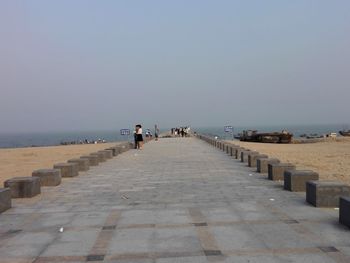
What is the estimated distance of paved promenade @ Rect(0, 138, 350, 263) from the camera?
5.70 metres

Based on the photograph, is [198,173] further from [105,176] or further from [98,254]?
[98,254]

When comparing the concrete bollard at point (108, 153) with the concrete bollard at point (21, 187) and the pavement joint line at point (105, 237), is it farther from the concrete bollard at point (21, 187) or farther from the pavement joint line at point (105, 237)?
the pavement joint line at point (105, 237)

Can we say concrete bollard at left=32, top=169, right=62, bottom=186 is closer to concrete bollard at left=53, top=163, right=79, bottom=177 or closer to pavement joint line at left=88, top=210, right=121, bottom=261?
concrete bollard at left=53, top=163, right=79, bottom=177

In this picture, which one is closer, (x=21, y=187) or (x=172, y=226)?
(x=172, y=226)

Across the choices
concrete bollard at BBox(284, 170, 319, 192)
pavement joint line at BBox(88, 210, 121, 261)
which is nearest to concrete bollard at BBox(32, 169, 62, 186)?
pavement joint line at BBox(88, 210, 121, 261)

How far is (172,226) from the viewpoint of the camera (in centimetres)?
712

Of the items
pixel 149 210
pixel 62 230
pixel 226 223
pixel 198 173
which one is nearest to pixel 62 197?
pixel 149 210

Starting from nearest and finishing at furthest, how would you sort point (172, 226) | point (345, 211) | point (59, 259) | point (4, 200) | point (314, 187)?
point (59, 259), point (345, 211), point (172, 226), point (314, 187), point (4, 200)

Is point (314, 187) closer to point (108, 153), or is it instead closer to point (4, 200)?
point (4, 200)

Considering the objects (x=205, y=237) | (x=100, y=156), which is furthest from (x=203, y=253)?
(x=100, y=156)

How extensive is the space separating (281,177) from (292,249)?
22.9 feet

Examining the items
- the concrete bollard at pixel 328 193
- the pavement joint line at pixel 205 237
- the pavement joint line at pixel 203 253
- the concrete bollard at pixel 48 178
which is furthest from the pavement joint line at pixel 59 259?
the concrete bollard at pixel 48 178

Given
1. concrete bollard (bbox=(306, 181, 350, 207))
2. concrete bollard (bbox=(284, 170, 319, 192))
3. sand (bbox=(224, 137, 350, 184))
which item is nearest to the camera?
concrete bollard (bbox=(306, 181, 350, 207))

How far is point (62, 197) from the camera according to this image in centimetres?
1033
